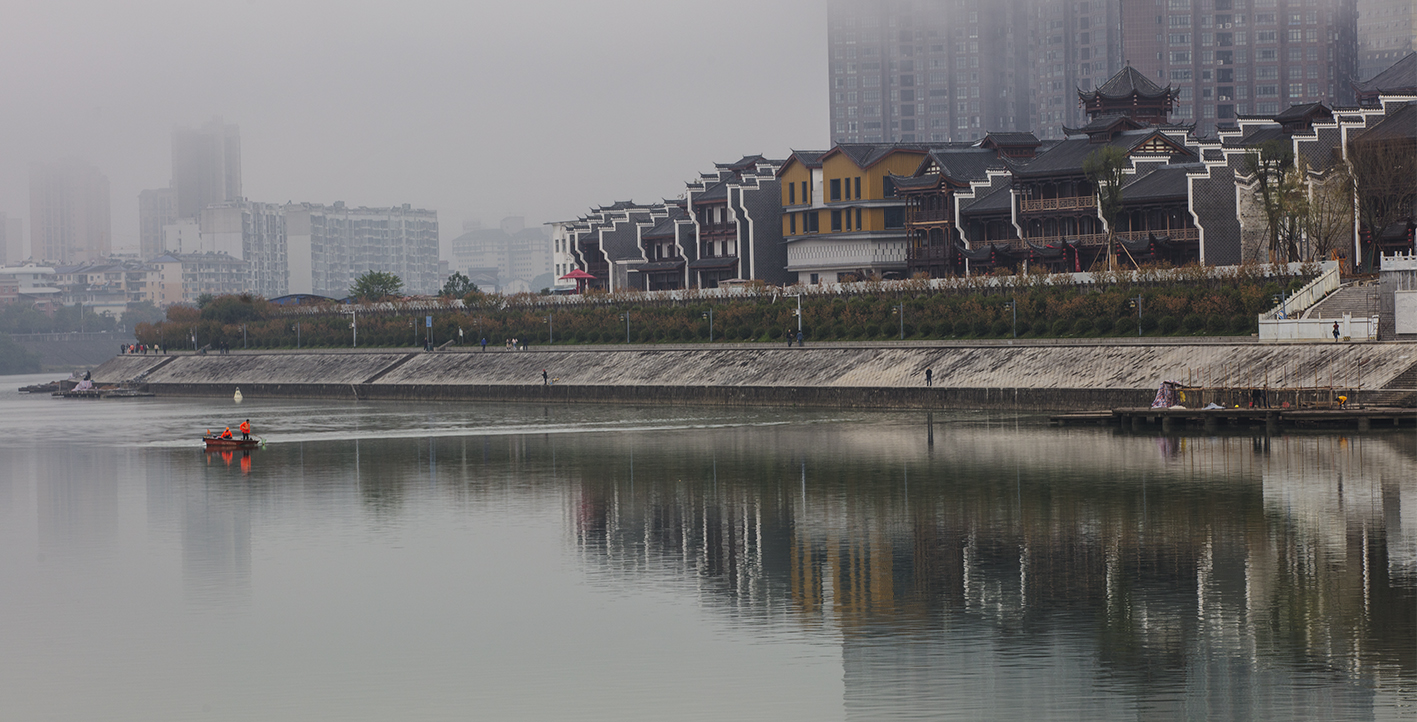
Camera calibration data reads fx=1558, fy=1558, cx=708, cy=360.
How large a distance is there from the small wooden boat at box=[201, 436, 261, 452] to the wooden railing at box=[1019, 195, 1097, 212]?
59780 millimetres

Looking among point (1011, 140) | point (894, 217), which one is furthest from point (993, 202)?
point (894, 217)

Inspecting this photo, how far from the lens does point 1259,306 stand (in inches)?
2928

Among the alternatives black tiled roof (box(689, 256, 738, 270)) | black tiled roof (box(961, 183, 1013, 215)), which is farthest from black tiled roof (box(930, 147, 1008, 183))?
black tiled roof (box(689, 256, 738, 270))

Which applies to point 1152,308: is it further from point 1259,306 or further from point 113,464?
point 113,464

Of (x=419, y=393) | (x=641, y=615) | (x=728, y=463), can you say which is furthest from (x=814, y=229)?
(x=641, y=615)

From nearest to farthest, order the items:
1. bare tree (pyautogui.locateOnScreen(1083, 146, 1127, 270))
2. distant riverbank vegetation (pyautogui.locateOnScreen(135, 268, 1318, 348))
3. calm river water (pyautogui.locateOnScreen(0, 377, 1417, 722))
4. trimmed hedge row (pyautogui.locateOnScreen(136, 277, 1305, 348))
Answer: calm river water (pyautogui.locateOnScreen(0, 377, 1417, 722))
trimmed hedge row (pyautogui.locateOnScreen(136, 277, 1305, 348))
distant riverbank vegetation (pyautogui.locateOnScreen(135, 268, 1318, 348))
bare tree (pyautogui.locateOnScreen(1083, 146, 1127, 270))

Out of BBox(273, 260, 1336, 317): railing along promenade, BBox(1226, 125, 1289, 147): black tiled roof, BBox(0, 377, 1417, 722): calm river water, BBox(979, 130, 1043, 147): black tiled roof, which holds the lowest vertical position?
BBox(0, 377, 1417, 722): calm river water

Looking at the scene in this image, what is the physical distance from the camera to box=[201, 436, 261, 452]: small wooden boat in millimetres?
64688

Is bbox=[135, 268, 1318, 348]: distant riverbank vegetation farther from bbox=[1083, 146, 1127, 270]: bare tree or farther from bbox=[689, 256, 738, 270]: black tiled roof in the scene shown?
bbox=[689, 256, 738, 270]: black tiled roof

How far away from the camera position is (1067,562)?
31375mm

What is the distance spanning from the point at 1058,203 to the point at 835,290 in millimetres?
16359

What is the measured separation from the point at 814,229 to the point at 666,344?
26748mm

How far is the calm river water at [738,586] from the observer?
2241 centimetres

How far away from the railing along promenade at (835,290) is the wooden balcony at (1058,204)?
11818mm
